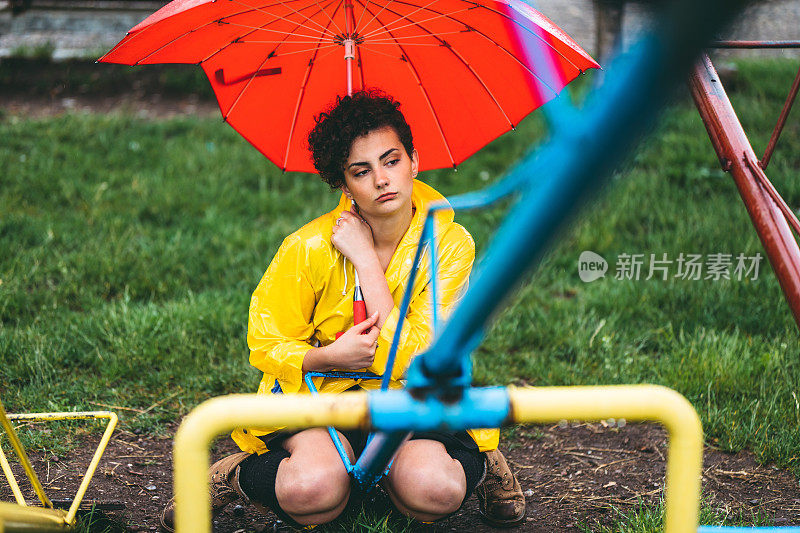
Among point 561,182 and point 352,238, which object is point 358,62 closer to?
point 352,238

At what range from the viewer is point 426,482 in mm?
1919

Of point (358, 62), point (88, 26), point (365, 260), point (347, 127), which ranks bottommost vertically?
point (365, 260)

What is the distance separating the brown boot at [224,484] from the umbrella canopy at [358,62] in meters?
0.96

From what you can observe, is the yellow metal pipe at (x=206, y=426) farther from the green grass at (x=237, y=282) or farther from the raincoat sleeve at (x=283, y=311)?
the green grass at (x=237, y=282)

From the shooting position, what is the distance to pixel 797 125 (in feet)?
17.9

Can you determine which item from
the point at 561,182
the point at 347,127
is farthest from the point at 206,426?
the point at 347,127

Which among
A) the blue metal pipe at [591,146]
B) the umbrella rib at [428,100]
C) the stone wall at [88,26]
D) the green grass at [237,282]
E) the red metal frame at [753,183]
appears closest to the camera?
the blue metal pipe at [591,146]

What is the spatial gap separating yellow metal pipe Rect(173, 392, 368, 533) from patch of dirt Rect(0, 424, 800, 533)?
4.61 feet

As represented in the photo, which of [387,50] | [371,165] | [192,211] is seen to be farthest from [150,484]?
[192,211]

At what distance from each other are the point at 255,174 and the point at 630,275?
264cm

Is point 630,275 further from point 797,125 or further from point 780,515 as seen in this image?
point 797,125

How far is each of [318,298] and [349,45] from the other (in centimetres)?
77

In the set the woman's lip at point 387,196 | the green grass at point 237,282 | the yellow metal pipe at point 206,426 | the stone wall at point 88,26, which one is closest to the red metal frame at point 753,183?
the green grass at point 237,282

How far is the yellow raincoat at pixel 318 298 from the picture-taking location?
204 cm
